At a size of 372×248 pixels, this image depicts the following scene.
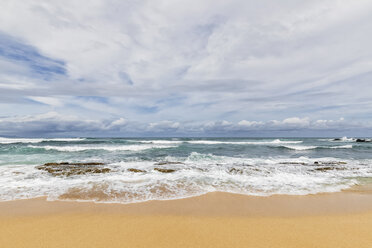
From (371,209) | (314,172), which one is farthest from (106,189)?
(314,172)

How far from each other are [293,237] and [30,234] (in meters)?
4.10

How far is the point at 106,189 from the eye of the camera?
223 inches

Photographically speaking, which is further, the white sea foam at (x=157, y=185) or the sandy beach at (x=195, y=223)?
the white sea foam at (x=157, y=185)

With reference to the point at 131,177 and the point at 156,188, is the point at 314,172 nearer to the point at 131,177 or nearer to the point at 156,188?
the point at 156,188

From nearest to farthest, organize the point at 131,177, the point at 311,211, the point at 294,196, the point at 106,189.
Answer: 1. the point at 311,211
2. the point at 294,196
3. the point at 106,189
4. the point at 131,177

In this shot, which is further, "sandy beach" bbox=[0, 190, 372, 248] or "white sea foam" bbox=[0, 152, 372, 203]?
"white sea foam" bbox=[0, 152, 372, 203]

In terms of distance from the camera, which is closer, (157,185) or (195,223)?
(195,223)

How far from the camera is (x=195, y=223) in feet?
11.6

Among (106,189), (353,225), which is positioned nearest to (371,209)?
(353,225)

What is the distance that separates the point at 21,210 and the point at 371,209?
24.7 ft

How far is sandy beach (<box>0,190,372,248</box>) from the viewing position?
2.90 metres

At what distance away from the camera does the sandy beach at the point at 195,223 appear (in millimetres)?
2896

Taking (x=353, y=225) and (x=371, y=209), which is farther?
(x=371, y=209)

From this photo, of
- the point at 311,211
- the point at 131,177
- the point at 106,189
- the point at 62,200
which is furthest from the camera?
the point at 131,177
